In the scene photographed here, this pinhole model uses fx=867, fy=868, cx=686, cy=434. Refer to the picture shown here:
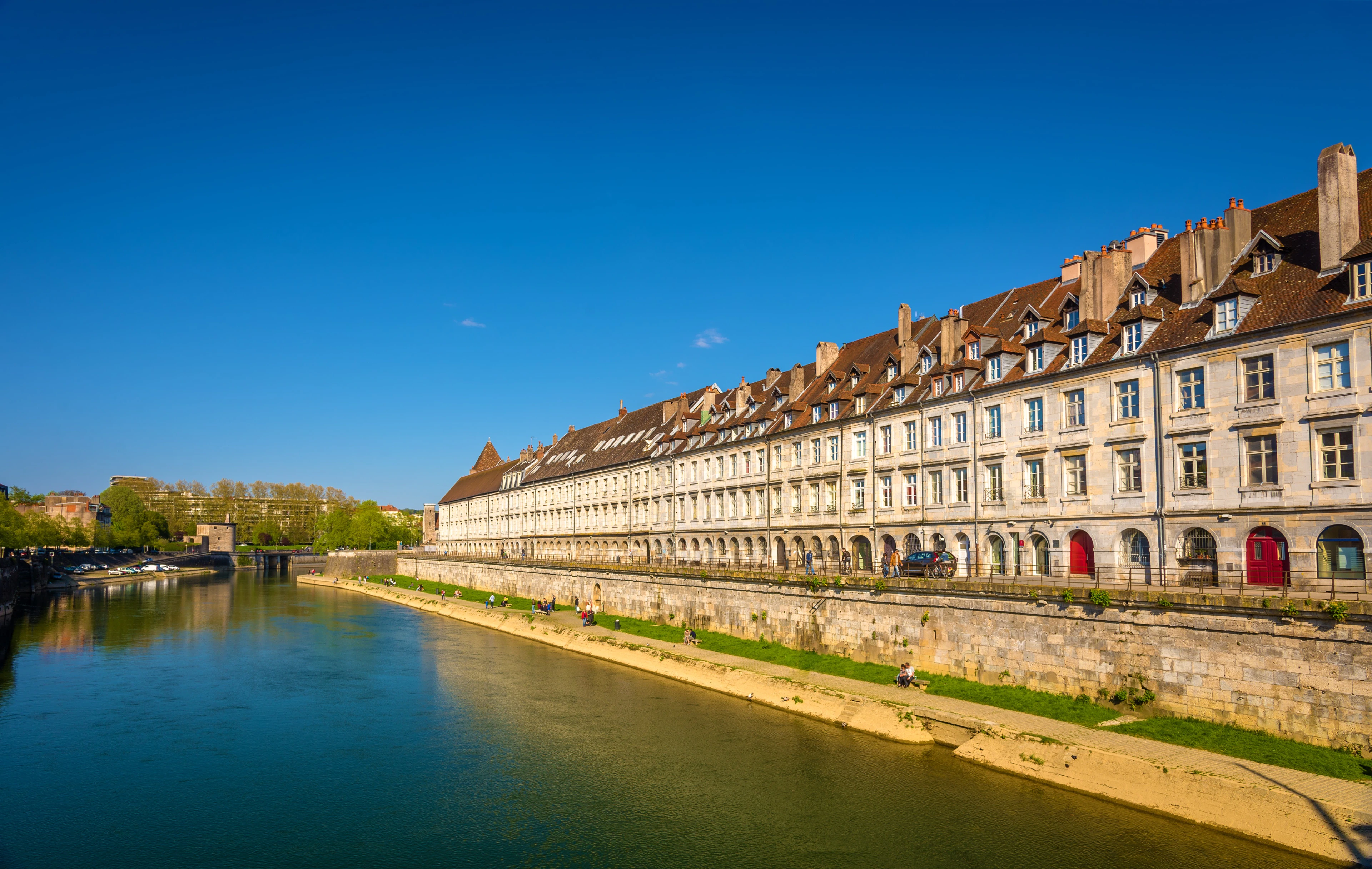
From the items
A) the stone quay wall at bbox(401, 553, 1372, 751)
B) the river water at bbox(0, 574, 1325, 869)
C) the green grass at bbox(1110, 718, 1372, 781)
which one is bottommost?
the river water at bbox(0, 574, 1325, 869)

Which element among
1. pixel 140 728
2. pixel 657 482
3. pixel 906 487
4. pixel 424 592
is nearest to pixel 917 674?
pixel 906 487

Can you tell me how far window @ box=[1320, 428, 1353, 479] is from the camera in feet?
86.4

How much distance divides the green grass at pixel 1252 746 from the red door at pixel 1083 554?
30.3ft

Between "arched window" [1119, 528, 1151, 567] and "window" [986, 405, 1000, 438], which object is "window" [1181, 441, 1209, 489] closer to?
"arched window" [1119, 528, 1151, 567]

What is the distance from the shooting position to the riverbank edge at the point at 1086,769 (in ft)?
61.2

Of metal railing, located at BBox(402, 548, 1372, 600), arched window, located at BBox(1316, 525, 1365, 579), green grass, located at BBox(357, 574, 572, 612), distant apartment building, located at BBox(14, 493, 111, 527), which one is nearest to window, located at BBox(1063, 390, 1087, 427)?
metal railing, located at BBox(402, 548, 1372, 600)

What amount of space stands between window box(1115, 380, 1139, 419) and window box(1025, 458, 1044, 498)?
4051mm

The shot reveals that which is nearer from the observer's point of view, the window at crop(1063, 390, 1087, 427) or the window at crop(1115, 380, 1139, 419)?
the window at crop(1115, 380, 1139, 419)

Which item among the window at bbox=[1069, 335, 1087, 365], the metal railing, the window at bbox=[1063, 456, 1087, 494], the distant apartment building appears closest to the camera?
the metal railing

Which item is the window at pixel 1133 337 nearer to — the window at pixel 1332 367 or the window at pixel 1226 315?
the window at pixel 1226 315

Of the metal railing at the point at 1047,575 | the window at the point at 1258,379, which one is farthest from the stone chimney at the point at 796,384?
the window at the point at 1258,379

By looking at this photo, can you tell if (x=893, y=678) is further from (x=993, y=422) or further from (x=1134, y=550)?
(x=993, y=422)

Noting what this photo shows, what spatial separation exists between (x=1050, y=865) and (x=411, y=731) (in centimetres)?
2270

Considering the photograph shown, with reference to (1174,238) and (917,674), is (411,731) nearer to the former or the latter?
(917,674)
